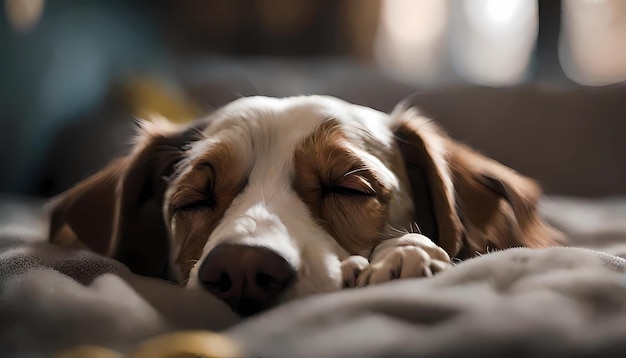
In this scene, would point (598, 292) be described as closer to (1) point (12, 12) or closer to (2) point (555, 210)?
(2) point (555, 210)

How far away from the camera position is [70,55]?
2.60 metres

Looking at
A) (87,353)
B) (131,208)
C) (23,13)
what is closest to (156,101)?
(23,13)

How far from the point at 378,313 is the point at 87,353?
0.36 metres

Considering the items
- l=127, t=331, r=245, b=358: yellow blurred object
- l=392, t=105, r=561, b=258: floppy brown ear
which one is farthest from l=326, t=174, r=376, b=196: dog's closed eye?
l=127, t=331, r=245, b=358: yellow blurred object

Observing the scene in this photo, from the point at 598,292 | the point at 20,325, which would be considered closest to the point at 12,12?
the point at 20,325

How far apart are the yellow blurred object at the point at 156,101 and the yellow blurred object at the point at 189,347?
1.63 m

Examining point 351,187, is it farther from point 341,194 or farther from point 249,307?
point 249,307

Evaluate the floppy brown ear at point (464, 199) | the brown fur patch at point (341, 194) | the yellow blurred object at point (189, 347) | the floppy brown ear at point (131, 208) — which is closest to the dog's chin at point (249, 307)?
the yellow blurred object at point (189, 347)

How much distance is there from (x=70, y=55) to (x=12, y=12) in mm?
378

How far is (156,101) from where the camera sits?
2641 millimetres

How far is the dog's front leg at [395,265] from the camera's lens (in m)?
1.02

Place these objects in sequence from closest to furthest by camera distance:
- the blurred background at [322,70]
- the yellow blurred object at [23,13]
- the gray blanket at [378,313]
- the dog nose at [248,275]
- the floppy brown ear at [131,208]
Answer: the gray blanket at [378,313]
the dog nose at [248,275]
the floppy brown ear at [131,208]
the yellow blurred object at [23,13]
the blurred background at [322,70]

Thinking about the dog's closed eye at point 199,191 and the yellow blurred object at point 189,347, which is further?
the dog's closed eye at point 199,191

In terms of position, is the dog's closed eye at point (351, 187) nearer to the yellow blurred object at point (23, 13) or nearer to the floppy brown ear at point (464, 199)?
the floppy brown ear at point (464, 199)
